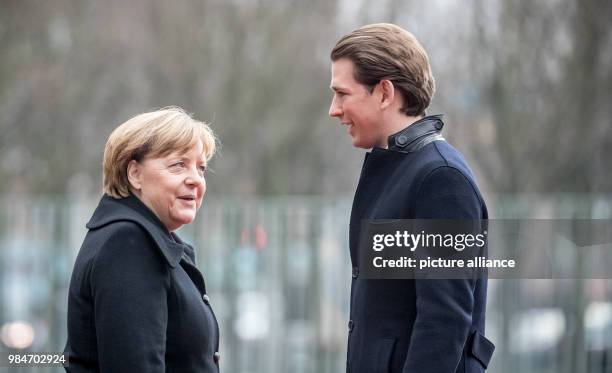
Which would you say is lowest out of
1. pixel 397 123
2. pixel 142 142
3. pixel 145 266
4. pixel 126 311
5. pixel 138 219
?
pixel 126 311

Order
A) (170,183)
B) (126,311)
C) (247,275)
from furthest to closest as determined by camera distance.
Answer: (247,275) → (170,183) → (126,311)

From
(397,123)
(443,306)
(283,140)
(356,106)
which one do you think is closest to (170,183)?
(356,106)

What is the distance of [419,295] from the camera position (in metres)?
3.21

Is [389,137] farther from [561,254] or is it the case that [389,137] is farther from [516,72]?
[516,72]

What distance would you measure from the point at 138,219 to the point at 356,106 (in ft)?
2.69

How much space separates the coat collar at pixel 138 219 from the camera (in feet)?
10.3

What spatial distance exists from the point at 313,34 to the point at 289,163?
2.62 m

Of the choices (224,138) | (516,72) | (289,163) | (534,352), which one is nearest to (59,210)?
(534,352)

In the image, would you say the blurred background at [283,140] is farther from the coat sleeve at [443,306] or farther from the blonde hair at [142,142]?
the blonde hair at [142,142]

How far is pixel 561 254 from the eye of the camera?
871cm

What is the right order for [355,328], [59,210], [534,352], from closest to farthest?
1. [355,328]
2. [534,352]
3. [59,210]

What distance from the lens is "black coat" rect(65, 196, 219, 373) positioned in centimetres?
302

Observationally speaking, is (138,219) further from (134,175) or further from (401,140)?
(401,140)

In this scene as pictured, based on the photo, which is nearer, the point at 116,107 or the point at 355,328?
the point at 355,328
